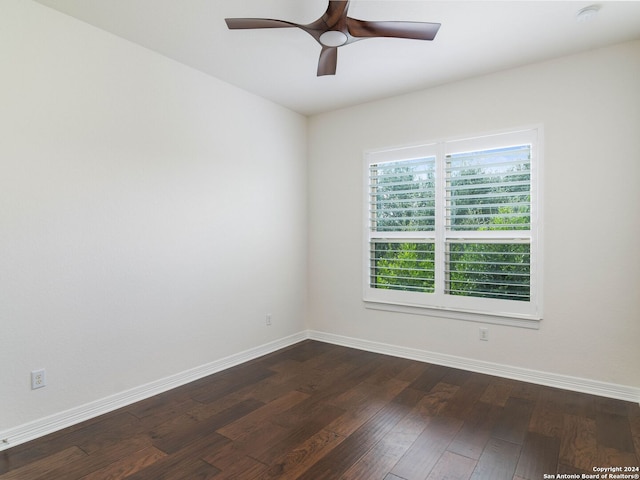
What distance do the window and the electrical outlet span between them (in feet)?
9.72

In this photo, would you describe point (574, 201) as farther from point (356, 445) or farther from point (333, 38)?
point (356, 445)

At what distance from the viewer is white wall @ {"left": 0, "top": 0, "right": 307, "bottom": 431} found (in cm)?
238

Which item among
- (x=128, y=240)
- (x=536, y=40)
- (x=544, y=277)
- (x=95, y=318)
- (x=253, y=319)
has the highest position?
(x=536, y=40)

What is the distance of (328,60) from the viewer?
271 centimetres

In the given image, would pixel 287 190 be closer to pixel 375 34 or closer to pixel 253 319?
pixel 253 319

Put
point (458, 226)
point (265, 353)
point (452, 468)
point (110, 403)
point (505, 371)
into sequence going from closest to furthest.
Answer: point (452, 468) → point (110, 403) → point (505, 371) → point (458, 226) → point (265, 353)

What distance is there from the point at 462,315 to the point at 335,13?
2.84 meters

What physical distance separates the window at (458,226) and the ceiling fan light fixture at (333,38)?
1719mm

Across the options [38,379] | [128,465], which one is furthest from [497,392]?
[38,379]

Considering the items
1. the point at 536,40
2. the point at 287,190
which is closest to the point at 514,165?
the point at 536,40

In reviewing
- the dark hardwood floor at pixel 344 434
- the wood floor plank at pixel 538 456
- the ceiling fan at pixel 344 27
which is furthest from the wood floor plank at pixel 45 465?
the ceiling fan at pixel 344 27

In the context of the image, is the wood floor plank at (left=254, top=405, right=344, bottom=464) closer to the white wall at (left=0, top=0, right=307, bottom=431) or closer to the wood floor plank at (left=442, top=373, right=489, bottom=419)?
the wood floor plank at (left=442, top=373, right=489, bottom=419)

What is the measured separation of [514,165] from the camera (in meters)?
3.37

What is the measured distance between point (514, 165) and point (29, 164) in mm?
3712
